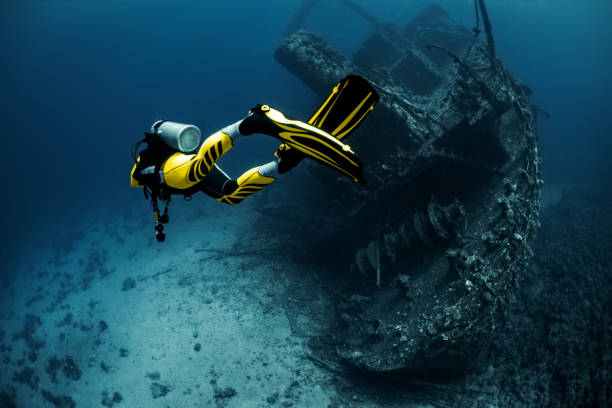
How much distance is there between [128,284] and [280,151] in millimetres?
11835

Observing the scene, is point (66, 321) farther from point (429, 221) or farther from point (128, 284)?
point (429, 221)

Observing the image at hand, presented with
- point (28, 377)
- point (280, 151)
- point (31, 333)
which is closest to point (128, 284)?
point (28, 377)

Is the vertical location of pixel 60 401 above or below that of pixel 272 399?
below

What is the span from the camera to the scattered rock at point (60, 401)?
8.11 m

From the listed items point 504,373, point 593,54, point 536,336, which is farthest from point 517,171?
point 593,54

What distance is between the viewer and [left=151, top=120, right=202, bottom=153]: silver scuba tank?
106 inches

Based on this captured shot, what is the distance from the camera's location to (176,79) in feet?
278

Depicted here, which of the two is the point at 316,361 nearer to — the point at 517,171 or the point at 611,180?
the point at 517,171

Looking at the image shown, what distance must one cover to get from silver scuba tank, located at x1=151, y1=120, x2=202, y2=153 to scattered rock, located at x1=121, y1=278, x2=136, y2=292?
1121cm

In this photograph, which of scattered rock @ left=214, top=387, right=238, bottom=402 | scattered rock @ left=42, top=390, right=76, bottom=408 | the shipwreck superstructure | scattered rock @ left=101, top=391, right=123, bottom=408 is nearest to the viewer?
the shipwreck superstructure

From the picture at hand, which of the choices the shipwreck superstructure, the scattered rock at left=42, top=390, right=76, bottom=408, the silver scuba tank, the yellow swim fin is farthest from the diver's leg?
the scattered rock at left=42, top=390, right=76, bottom=408

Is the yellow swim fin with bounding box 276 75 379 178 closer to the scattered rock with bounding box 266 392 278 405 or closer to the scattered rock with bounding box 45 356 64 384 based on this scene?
the scattered rock with bounding box 266 392 278 405

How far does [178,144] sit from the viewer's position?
268 centimetres

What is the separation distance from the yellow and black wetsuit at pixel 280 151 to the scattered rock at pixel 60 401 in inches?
347
